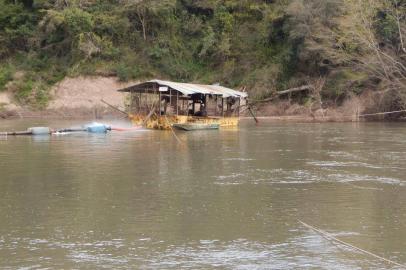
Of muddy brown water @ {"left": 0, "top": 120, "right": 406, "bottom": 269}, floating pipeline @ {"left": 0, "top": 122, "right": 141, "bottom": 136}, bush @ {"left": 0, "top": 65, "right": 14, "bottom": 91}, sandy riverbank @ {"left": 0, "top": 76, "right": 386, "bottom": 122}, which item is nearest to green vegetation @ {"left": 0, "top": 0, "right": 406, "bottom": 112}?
bush @ {"left": 0, "top": 65, "right": 14, "bottom": 91}

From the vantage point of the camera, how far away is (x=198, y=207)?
14.5 m

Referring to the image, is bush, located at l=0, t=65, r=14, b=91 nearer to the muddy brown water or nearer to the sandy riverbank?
the sandy riverbank

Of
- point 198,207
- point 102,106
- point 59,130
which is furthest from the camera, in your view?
point 102,106

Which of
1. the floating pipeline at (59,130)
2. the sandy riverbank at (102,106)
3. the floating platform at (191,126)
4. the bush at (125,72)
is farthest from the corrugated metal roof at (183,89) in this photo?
the bush at (125,72)

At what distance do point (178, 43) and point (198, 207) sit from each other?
163 ft

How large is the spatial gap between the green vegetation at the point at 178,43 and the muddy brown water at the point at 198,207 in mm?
26364

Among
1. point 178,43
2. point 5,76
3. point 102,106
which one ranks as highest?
point 178,43

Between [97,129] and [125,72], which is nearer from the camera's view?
[97,129]

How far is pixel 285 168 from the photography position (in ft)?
69.5

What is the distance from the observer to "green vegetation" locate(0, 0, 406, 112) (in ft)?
172

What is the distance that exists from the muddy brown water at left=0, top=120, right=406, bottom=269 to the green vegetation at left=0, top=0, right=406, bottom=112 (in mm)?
26364

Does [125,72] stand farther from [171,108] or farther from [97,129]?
[97,129]

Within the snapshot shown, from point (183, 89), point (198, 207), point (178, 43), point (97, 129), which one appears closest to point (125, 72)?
point (178, 43)

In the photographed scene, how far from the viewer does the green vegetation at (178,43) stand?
5228cm
